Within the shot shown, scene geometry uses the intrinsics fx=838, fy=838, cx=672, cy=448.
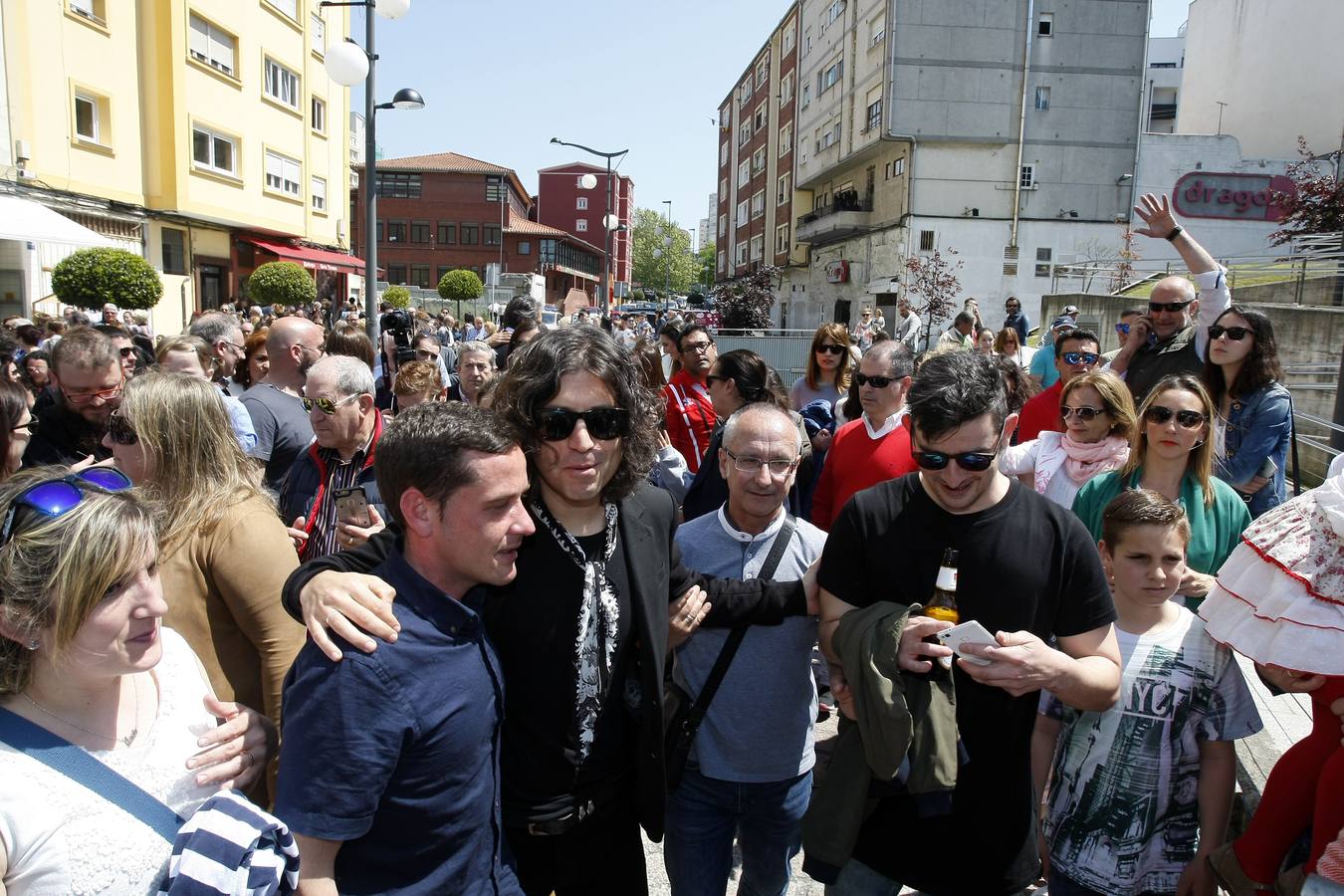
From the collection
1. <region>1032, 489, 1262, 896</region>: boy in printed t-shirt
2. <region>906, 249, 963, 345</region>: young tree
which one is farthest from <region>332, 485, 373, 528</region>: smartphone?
<region>906, 249, 963, 345</region>: young tree

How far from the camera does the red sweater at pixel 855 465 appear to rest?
4293 mm

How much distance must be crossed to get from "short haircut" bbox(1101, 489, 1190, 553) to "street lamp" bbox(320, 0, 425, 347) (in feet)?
28.4

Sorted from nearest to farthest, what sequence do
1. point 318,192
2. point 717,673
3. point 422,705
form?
point 422,705 → point 717,673 → point 318,192

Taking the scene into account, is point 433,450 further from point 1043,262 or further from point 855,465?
point 1043,262

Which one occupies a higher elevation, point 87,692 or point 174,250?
point 174,250

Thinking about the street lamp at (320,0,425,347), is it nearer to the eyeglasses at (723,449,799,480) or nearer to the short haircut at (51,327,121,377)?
the short haircut at (51,327,121,377)

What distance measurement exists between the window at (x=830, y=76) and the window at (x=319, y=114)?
68.3 feet

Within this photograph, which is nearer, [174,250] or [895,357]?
[895,357]

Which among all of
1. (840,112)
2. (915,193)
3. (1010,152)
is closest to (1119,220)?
(1010,152)

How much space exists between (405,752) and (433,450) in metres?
0.64

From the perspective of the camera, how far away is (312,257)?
2819 cm

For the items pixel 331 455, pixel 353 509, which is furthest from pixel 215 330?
pixel 353 509

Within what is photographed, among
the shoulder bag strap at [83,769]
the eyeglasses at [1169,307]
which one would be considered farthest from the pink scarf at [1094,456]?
the shoulder bag strap at [83,769]

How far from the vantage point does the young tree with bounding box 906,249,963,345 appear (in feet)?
89.7
